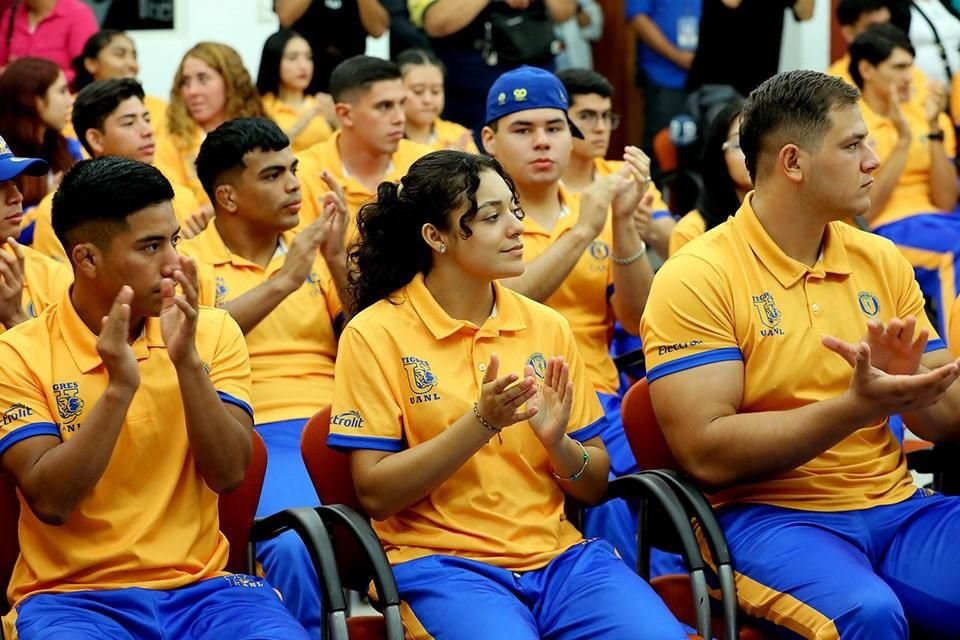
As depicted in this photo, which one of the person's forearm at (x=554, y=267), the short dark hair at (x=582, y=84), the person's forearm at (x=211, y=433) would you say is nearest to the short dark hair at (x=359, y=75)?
the short dark hair at (x=582, y=84)

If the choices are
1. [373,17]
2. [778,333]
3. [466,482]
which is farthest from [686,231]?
[373,17]

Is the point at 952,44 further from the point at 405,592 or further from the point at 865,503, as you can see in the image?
the point at 405,592

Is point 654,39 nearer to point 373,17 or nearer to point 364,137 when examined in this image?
point 373,17

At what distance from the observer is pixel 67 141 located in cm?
631

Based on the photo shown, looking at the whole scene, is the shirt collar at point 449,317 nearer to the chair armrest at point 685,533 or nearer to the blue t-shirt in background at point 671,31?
the chair armrest at point 685,533

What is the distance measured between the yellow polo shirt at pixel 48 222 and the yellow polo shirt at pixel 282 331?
41 cm

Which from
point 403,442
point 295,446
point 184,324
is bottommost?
point 295,446

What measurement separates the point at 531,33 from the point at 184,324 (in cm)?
472

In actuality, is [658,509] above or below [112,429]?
below

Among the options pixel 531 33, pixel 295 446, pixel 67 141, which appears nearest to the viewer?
pixel 295 446

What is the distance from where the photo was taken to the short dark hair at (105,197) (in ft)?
10.8

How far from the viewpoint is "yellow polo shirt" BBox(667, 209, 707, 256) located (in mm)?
5184

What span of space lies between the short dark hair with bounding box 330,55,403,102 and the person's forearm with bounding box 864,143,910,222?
2.18 metres

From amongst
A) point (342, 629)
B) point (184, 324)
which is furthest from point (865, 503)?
point (184, 324)
